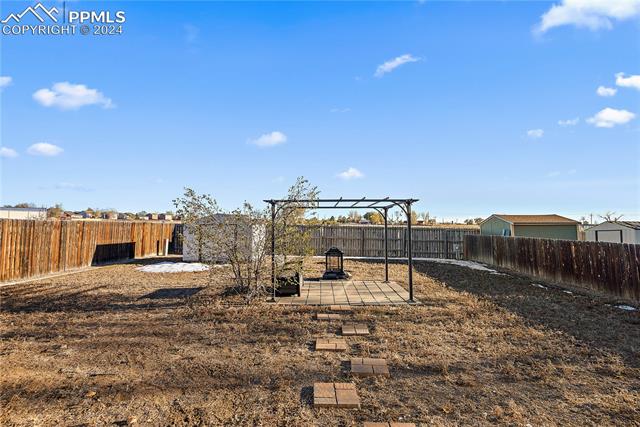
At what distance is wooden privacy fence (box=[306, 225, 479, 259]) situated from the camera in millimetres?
19375

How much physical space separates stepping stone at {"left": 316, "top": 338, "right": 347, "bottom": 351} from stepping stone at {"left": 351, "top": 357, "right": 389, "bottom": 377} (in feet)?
1.36

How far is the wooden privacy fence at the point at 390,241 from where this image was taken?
19375mm

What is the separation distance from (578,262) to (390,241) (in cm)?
1061

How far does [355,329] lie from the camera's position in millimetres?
5070

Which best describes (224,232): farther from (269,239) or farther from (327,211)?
(327,211)

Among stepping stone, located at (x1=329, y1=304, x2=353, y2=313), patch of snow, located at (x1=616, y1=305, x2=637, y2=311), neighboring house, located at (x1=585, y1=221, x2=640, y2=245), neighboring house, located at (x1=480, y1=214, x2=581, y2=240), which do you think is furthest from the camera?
neighboring house, located at (x1=480, y1=214, x2=581, y2=240)

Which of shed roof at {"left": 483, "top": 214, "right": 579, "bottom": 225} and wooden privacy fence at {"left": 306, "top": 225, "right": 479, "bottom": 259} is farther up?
shed roof at {"left": 483, "top": 214, "right": 579, "bottom": 225}

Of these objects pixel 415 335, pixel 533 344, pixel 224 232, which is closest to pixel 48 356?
pixel 224 232

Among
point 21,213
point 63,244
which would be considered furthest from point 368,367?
point 21,213

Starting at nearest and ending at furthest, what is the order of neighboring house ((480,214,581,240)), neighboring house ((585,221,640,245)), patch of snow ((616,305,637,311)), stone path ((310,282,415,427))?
stone path ((310,282,415,427)), patch of snow ((616,305,637,311)), neighboring house ((585,221,640,245)), neighboring house ((480,214,581,240))

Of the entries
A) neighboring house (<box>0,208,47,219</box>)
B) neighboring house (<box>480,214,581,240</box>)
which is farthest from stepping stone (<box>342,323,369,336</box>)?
neighboring house (<box>0,208,47,219</box>)

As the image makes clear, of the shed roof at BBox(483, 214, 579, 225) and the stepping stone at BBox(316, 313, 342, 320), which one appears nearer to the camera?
the stepping stone at BBox(316, 313, 342, 320)

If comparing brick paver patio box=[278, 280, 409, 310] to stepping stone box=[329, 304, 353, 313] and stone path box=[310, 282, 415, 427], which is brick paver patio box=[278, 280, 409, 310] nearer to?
stone path box=[310, 282, 415, 427]

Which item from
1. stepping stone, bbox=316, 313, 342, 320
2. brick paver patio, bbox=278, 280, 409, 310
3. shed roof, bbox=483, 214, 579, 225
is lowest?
stepping stone, bbox=316, 313, 342, 320
